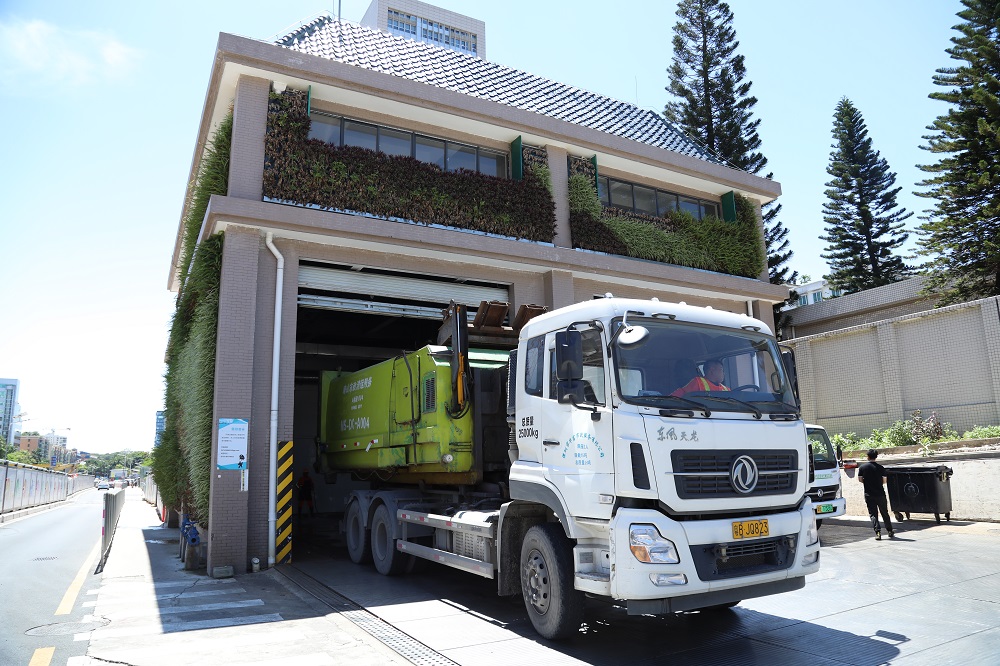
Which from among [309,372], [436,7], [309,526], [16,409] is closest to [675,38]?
[309,372]

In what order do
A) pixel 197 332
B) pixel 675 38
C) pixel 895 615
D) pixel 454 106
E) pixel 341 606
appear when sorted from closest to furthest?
pixel 895 615 → pixel 341 606 → pixel 197 332 → pixel 454 106 → pixel 675 38

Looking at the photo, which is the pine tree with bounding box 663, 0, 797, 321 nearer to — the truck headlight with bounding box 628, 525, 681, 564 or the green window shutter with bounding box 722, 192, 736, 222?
the green window shutter with bounding box 722, 192, 736, 222

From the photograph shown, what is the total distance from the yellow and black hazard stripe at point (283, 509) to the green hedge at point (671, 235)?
23.8 ft

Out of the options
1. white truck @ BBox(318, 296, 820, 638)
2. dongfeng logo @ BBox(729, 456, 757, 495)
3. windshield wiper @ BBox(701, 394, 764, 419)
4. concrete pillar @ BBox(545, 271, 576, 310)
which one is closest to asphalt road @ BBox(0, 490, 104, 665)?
white truck @ BBox(318, 296, 820, 638)

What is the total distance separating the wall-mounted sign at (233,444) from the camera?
34.2 feet

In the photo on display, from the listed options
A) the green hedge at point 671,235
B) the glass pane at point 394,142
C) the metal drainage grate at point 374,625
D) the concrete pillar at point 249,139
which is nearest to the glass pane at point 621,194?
the green hedge at point 671,235

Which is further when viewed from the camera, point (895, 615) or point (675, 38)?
point (675, 38)

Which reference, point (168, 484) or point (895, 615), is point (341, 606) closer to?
point (895, 615)

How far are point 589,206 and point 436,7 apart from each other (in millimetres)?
78452

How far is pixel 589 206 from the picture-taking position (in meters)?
14.9

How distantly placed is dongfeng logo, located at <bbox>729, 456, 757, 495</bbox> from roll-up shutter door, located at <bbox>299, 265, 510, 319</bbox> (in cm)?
758

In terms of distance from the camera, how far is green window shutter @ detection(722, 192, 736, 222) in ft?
56.4

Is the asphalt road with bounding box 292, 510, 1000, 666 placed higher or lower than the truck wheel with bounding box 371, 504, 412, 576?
lower

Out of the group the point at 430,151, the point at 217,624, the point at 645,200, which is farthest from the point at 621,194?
the point at 217,624
